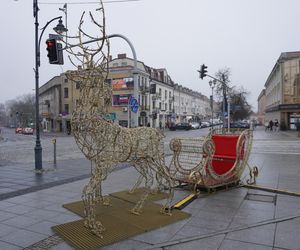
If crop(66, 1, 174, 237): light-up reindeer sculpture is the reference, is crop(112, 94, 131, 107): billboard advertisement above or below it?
above

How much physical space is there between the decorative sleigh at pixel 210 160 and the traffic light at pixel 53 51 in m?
5.28

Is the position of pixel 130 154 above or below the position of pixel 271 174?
above

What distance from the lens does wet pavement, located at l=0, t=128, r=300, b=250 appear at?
471cm

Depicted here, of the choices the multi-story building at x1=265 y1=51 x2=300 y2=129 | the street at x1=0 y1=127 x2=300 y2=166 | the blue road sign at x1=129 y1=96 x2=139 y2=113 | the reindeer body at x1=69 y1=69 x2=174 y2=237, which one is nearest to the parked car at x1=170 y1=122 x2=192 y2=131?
the multi-story building at x1=265 y1=51 x2=300 y2=129

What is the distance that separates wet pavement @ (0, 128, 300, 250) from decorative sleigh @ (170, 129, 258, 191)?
0.38 meters

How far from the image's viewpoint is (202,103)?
362 feet

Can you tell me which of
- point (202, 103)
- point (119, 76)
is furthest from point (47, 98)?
point (202, 103)

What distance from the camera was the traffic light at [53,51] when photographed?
10859 millimetres

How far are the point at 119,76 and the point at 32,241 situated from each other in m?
49.6

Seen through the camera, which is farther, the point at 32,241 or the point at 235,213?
the point at 235,213

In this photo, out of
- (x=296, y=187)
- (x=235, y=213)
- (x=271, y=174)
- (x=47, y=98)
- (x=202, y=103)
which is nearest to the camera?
(x=235, y=213)

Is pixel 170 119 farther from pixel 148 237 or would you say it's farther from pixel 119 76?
pixel 148 237

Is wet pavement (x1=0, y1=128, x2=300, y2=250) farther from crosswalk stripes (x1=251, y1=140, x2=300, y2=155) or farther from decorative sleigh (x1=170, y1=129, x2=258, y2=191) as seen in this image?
crosswalk stripes (x1=251, y1=140, x2=300, y2=155)

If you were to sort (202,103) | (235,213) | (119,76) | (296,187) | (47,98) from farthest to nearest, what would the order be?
(202,103) → (47,98) → (119,76) → (296,187) → (235,213)
